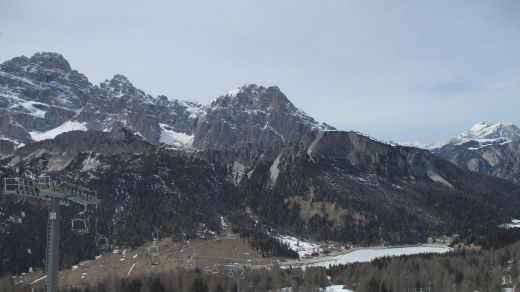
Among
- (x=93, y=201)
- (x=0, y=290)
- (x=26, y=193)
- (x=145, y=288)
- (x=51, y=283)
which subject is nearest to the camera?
(x=51, y=283)

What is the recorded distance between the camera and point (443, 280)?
19975 cm

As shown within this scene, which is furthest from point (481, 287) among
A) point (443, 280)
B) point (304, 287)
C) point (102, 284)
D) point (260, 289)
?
point (102, 284)

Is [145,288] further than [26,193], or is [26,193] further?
[145,288]

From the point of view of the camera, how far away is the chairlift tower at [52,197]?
77312 mm

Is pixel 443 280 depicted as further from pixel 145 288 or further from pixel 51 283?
pixel 51 283

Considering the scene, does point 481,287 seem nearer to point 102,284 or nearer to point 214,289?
point 214,289

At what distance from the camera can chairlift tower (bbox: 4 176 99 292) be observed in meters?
77.3

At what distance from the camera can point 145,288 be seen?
618 feet

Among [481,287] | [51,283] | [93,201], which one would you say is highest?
[93,201]

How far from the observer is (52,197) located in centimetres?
8194

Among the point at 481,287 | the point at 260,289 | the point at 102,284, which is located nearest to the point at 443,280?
the point at 481,287

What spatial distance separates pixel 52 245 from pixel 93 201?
1321 cm

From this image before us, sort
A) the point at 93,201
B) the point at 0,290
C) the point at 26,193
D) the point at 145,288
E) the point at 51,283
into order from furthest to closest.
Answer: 1. the point at 145,288
2. the point at 0,290
3. the point at 93,201
4. the point at 26,193
5. the point at 51,283

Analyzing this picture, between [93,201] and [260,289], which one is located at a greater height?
[93,201]
